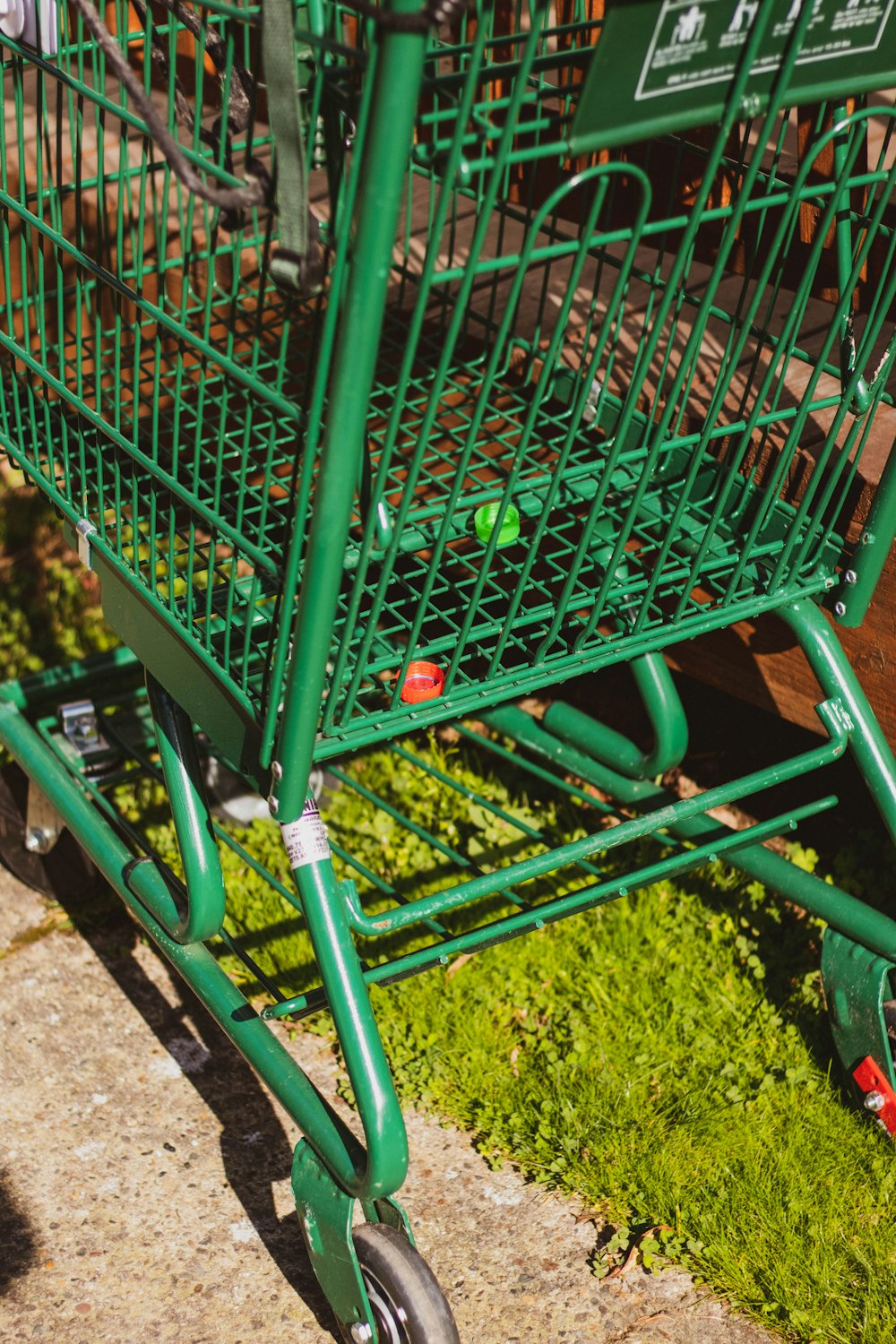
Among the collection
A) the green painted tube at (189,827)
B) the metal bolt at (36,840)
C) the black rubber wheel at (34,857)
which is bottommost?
the black rubber wheel at (34,857)

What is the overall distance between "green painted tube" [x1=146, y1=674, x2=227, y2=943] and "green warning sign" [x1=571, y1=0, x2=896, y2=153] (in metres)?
1.04

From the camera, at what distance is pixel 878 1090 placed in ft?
7.39

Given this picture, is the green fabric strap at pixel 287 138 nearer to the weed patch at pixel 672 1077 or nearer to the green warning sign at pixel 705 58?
the green warning sign at pixel 705 58

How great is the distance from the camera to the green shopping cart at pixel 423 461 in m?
1.38

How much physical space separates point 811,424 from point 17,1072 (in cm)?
175

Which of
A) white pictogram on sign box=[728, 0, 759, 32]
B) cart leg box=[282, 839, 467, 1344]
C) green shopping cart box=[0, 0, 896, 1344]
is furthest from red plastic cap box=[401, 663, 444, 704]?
white pictogram on sign box=[728, 0, 759, 32]

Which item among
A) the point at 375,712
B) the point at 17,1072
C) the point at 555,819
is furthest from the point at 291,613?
the point at 555,819

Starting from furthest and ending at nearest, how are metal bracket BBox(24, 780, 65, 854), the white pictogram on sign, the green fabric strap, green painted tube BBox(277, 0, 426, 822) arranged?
1. metal bracket BBox(24, 780, 65, 854)
2. the white pictogram on sign
3. the green fabric strap
4. green painted tube BBox(277, 0, 426, 822)

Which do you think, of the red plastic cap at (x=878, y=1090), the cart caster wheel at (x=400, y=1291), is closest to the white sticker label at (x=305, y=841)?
the cart caster wheel at (x=400, y=1291)

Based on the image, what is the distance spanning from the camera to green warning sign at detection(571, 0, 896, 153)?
1.36 metres

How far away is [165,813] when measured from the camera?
123 inches

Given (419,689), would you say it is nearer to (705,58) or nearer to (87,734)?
(705,58)

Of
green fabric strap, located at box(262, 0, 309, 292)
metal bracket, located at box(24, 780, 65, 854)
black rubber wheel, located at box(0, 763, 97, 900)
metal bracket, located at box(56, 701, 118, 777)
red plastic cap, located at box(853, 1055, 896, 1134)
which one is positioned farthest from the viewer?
black rubber wheel, located at box(0, 763, 97, 900)

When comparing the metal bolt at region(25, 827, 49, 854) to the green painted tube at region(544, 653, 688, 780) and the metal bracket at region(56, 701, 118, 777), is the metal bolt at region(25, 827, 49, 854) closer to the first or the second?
the metal bracket at region(56, 701, 118, 777)
